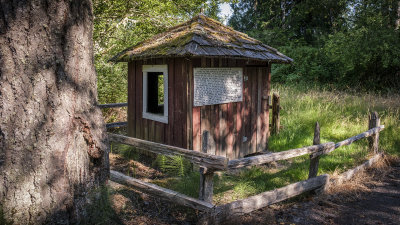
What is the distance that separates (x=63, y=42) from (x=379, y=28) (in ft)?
63.4

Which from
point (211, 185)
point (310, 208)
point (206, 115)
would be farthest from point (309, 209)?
point (206, 115)

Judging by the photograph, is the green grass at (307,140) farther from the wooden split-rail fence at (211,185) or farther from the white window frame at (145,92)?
the white window frame at (145,92)

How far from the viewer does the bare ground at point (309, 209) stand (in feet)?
13.5

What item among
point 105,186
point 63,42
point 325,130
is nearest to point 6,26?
point 63,42

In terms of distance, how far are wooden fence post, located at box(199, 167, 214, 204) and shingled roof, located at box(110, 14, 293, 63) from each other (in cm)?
238

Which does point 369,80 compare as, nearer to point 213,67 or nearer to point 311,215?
point 213,67

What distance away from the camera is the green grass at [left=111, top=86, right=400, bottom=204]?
17.4 ft

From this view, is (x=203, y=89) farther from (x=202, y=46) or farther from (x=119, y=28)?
(x=119, y=28)

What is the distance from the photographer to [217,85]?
6.91m

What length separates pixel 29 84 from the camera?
2.39 meters

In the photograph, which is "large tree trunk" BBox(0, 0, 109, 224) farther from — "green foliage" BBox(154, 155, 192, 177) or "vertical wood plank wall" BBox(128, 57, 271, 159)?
"vertical wood plank wall" BBox(128, 57, 271, 159)

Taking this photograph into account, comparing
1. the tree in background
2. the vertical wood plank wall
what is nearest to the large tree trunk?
the vertical wood plank wall

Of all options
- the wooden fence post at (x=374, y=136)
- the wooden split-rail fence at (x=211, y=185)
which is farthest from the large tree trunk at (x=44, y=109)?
the wooden fence post at (x=374, y=136)

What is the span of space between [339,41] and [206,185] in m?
18.4
